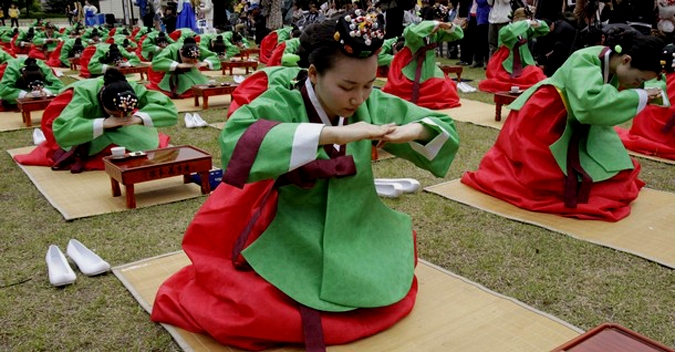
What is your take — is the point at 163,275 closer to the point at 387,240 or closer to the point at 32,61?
the point at 387,240

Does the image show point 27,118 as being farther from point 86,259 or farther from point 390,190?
point 390,190

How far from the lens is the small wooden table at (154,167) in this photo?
167 inches

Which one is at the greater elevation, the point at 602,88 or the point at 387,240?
the point at 602,88

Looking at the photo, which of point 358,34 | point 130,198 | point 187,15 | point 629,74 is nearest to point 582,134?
Result: point 629,74

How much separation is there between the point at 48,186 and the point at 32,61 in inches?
142

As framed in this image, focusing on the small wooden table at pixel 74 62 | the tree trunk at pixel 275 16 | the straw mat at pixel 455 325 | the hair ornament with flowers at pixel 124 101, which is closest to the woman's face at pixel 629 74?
the straw mat at pixel 455 325

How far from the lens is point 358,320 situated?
2.60 m

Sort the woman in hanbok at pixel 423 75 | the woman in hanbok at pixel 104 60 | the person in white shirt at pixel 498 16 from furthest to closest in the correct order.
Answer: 1. the person in white shirt at pixel 498 16
2. the woman in hanbok at pixel 104 60
3. the woman in hanbok at pixel 423 75

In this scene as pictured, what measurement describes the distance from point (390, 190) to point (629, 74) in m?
1.70

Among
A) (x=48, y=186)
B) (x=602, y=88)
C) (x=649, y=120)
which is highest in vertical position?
(x=602, y=88)

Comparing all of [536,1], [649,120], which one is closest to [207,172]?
[649,120]

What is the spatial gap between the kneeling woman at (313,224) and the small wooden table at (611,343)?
3.02ft

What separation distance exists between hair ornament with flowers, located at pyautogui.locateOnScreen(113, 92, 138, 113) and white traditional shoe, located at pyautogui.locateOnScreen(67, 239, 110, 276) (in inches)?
55.5

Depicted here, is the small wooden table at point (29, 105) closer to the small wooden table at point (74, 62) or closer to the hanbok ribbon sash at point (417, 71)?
the hanbok ribbon sash at point (417, 71)
